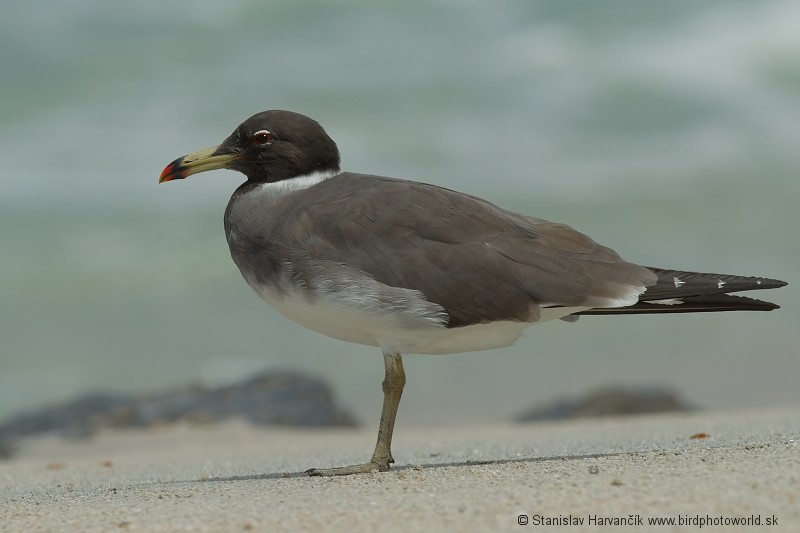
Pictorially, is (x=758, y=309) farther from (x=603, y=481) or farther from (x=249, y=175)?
(x=249, y=175)

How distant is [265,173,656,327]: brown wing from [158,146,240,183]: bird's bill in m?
0.91

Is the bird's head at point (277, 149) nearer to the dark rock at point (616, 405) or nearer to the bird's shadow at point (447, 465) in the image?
the bird's shadow at point (447, 465)

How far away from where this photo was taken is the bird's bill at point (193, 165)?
26.2 ft

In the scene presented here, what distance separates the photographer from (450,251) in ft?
23.2

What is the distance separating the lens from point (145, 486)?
7.59 metres

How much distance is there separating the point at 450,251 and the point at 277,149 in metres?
Result: 1.62

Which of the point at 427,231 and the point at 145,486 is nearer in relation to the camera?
the point at 427,231

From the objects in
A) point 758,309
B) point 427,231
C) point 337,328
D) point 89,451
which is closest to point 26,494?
point 337,328

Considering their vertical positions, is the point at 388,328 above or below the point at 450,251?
below

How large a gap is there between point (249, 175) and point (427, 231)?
1.61 meters

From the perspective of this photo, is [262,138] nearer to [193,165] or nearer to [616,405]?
[193,165]

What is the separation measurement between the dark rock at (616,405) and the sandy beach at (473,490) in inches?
263

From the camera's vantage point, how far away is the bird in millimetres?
6871

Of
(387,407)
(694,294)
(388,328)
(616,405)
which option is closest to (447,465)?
(387,407)
